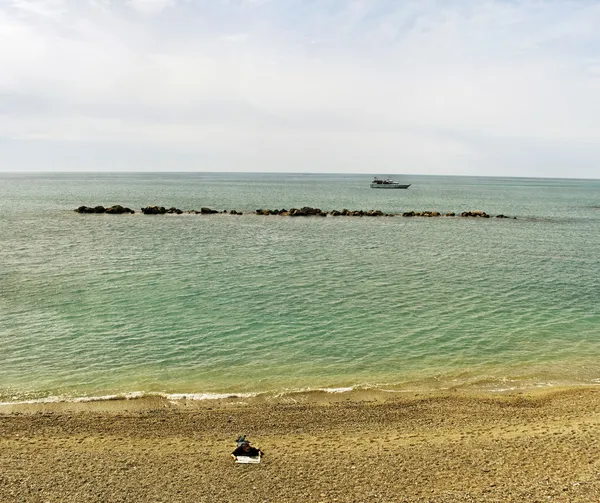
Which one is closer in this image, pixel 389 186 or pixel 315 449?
pixel 315 449

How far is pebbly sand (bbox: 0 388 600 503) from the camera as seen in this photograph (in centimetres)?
1395

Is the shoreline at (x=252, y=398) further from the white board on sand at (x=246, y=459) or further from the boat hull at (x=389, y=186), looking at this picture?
the boat hull at (x=389, y=186)

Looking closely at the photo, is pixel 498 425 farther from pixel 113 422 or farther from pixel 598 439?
pixel 113 422

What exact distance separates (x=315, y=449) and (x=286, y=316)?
13.9m

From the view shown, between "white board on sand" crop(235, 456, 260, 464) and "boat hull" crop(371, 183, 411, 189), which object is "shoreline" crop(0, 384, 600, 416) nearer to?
"white board on sand" crop(235, 456, 260, 464)

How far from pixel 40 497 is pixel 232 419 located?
270 inches

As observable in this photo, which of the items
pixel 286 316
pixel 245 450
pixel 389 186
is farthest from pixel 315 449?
pixel 389 186

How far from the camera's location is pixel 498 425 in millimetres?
18312

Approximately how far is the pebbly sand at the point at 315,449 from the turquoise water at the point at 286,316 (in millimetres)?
1903

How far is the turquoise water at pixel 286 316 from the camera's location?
73.6ft

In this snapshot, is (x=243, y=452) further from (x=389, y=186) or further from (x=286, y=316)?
(x=389, y=186)

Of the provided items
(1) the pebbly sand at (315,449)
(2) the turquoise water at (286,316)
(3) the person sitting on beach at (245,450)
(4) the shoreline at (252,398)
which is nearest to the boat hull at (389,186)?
(2) the turquoise water at (286,316)

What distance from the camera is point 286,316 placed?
98.3 feet

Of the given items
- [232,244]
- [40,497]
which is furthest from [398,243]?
[40,497]
